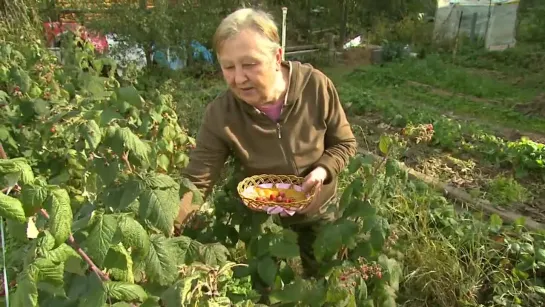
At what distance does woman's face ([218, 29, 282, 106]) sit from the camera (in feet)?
5.96

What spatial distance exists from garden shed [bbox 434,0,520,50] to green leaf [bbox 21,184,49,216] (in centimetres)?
1368

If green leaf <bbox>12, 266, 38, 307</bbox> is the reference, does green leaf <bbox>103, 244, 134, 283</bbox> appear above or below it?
below

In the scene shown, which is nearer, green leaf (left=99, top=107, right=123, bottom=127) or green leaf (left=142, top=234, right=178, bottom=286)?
Answer: green leaf (left=142, top=234, right=178, bottom=286)

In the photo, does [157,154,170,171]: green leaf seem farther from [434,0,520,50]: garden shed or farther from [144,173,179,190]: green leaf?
[434,0,520,50]: garden shed

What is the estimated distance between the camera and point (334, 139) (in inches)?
86.8

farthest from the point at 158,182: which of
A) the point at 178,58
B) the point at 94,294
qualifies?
the point at 178,58

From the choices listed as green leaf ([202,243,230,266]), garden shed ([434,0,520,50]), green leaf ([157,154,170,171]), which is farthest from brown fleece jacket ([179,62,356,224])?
garden shed ([434,0,520,50])

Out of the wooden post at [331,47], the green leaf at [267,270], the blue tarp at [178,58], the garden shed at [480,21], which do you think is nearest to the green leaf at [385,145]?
the green leaf at [267,270]

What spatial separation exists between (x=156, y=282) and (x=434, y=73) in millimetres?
9607

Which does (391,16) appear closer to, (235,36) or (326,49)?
(326,49)

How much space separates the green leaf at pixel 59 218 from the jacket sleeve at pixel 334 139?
1164mm

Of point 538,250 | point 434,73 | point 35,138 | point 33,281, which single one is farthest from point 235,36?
point 434,73

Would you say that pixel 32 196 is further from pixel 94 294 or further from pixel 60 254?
pixel 94 294

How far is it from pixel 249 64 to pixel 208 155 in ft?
1.33
